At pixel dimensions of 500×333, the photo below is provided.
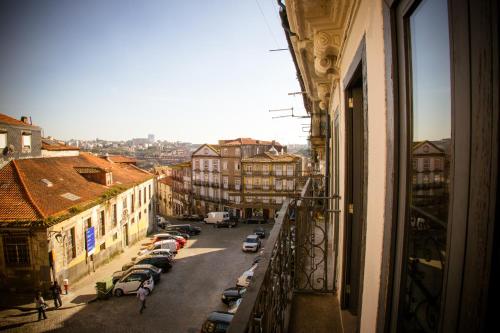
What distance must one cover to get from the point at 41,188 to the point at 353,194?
19187 mm

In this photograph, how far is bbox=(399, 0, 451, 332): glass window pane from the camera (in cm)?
98

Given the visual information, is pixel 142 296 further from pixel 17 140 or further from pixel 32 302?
pixel 17 140

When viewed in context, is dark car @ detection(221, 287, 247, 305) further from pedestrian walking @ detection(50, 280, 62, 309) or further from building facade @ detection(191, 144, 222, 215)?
building facade @ detection(191, 144, 222, 215)

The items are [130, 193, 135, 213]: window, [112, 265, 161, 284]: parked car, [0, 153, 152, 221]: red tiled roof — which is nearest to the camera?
[0, 153, 152, 221]: red tiled roof

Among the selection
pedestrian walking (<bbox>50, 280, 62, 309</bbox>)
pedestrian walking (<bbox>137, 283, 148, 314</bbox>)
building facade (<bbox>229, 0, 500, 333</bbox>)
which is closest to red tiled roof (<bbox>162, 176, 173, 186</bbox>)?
pedestrian walking (<bbox>50, 280, 62, 309</bbox>)

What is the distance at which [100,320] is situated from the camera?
1361 centimetres

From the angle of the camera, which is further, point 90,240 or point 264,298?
point 90,240

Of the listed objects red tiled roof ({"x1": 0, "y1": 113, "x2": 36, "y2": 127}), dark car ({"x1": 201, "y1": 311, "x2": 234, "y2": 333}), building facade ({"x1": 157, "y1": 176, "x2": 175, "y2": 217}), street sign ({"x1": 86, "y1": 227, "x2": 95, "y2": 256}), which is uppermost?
red tiled roof ({"x1": 0, "y1": 113, "x2": 36, "y2": 127})

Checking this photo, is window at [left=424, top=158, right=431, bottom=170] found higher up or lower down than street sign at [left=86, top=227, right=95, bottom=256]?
higher up

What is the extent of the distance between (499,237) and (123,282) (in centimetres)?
1894

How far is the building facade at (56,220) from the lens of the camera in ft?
47.0

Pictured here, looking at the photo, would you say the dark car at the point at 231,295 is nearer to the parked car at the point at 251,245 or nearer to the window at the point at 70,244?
the parked car at the point at 251,245

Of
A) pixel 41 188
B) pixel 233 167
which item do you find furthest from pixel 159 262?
pixel 233 167

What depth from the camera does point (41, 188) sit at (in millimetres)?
16562
